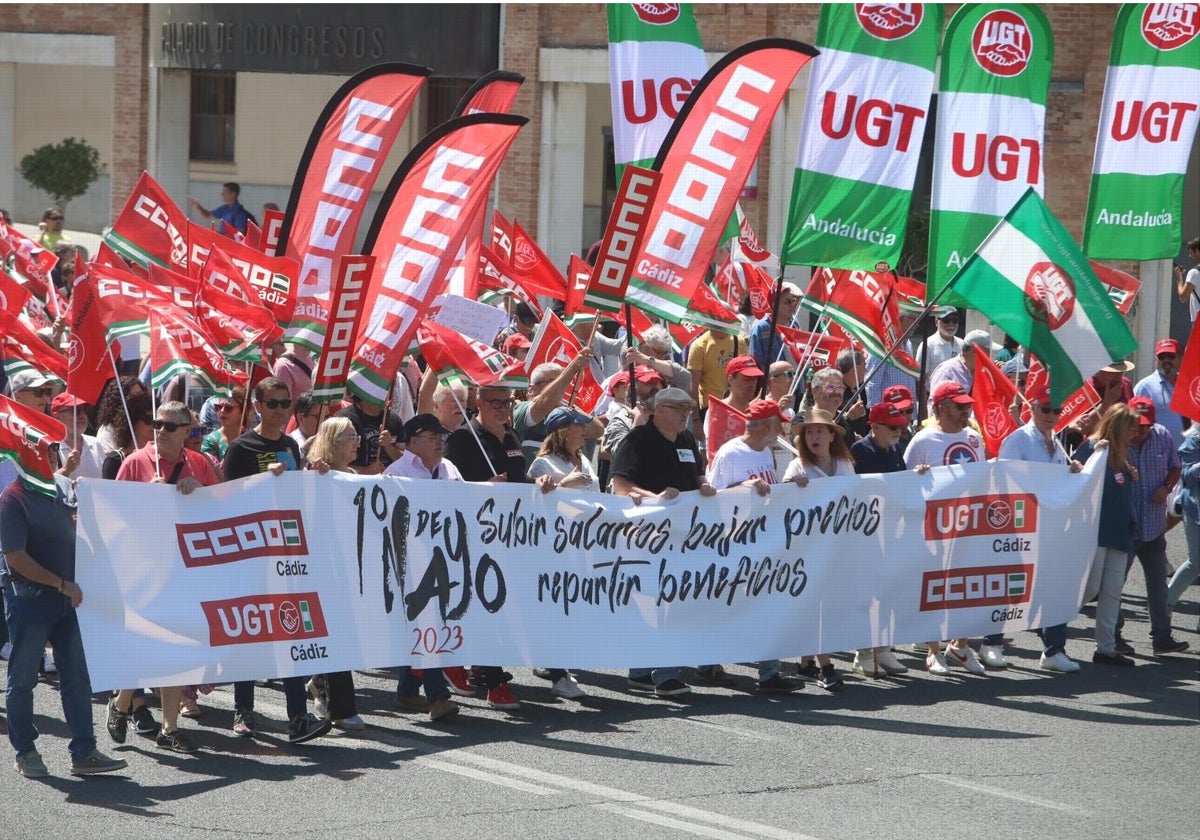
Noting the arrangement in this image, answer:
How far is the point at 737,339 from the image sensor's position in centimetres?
1447

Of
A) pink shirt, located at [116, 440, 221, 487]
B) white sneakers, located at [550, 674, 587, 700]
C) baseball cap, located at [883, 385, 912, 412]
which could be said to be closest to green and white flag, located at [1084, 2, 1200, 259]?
baseball cap, located at [883, 385, 912, 412]

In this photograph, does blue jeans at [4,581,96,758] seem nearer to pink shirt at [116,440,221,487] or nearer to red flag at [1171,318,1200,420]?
pink shirt at [116,440,221,487]

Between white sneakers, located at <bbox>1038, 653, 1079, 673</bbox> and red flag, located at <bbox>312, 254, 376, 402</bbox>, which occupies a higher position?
red flag, located at <bbox>312, 254, 376, 402</bbox>

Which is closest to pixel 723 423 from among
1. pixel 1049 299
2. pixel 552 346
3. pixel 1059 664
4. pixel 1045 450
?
pixel 552 346

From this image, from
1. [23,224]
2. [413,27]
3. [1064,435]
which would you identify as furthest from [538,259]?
[23,224]

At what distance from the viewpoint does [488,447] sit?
10023mm

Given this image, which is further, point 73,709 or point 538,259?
point 538,259

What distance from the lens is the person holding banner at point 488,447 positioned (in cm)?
992

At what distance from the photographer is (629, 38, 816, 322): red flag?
1094 cm

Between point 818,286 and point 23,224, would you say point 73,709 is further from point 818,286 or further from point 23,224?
point 23,224

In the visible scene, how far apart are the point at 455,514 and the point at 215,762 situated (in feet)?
6.03

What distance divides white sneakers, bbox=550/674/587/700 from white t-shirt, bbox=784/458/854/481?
172 cm

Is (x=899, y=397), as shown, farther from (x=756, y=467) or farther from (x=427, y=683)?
(x=427, y=683)

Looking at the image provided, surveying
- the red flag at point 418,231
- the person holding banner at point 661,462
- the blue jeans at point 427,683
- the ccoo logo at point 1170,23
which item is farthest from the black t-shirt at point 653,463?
the ccoo logo at point 1170,23
